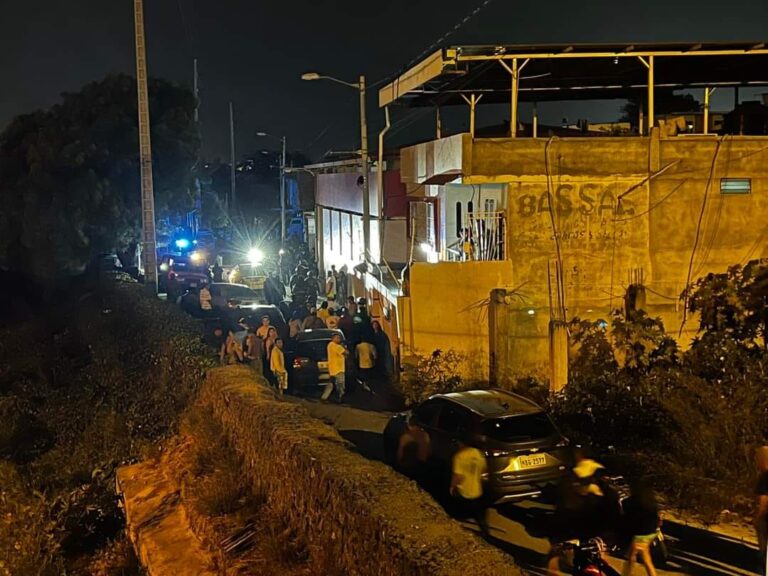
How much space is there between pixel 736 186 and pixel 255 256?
26.9m

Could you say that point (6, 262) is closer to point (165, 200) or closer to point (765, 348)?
point (165, 200)

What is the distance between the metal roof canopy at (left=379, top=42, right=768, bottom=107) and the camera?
17.1 metres

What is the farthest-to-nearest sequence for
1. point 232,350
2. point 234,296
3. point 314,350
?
point 234,296 < point 314,350 < point 232,350

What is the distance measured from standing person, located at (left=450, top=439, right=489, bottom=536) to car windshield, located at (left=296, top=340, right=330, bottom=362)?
7.27 meters

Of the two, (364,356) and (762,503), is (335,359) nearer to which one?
(364,356)

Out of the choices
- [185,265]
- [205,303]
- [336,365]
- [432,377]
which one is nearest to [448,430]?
[336,365]

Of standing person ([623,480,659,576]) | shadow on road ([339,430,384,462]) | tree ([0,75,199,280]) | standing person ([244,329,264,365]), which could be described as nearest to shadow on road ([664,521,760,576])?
standing person ([623,480,659,576])

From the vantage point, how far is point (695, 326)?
17.1 metres

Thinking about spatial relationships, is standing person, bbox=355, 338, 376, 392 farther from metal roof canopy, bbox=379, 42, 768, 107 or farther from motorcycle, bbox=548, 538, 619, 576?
motorcycle, bbox=548, 538, 619, 576

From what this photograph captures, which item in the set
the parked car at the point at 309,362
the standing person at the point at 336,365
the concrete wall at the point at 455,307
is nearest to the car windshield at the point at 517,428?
the standing person at the point at 336,365

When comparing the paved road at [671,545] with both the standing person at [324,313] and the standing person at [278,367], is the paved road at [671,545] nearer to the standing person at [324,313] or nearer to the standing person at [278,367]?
the standing person at [278,367]

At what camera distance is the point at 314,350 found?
16.4 metres

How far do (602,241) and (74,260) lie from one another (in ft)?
83.1

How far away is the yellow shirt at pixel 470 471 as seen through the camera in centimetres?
891
